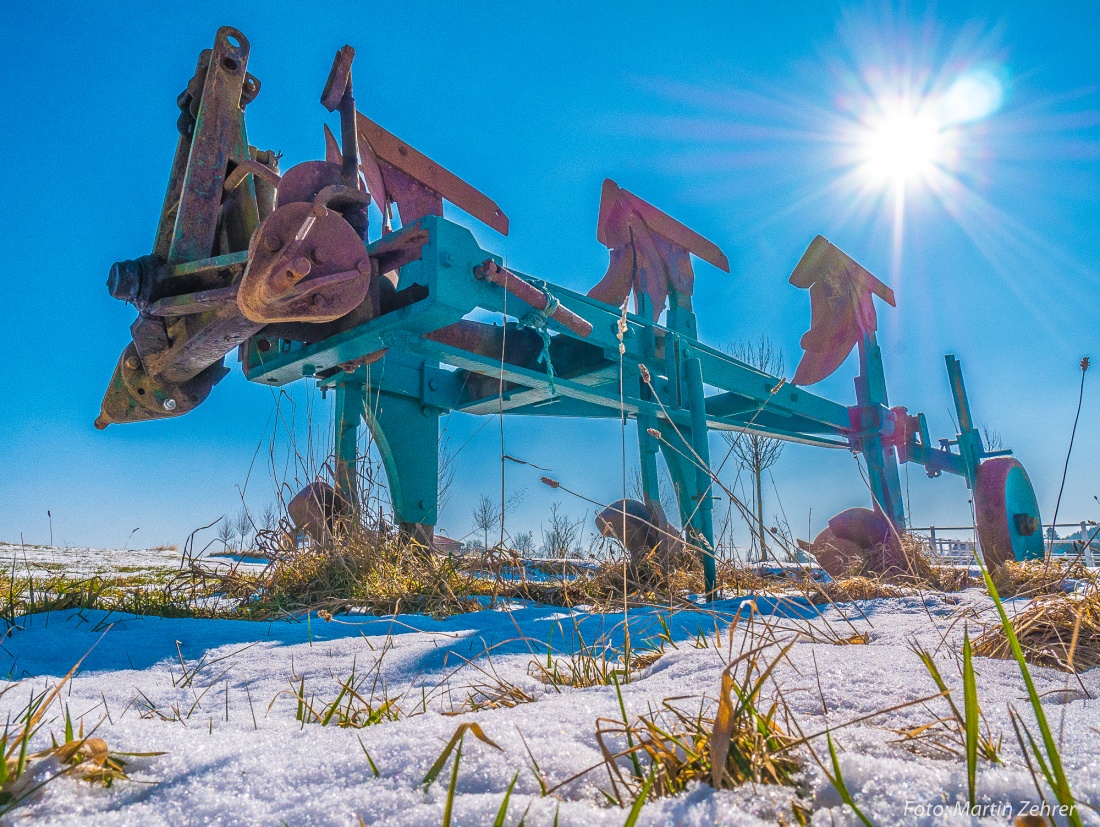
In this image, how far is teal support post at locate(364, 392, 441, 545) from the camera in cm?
408

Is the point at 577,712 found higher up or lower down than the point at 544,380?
lower down

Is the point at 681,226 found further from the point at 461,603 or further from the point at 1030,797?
the point at 1030,797

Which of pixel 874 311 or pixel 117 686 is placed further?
pixel 874 311

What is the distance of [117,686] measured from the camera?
1.36 meters

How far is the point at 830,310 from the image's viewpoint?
263 inches

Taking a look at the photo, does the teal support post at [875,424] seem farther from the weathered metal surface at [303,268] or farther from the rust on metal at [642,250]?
the weathered metal surface at [303,268]

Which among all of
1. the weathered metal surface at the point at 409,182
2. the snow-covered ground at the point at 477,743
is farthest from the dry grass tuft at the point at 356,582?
the weathered metal surface at the point at 409,182

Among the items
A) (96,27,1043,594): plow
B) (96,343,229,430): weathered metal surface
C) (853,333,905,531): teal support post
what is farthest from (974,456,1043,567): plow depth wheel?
(96,343,229,430): weathered metal surface

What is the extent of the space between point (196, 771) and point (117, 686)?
81 centimetres

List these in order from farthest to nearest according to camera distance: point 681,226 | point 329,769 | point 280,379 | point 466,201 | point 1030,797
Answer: point 681,226 → point 466,201 → point 280,379 → point 329,769 → point 1030,797

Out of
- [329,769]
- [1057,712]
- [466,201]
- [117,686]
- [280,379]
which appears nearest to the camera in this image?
[329,769]

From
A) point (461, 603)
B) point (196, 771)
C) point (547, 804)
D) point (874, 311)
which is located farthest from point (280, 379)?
point (874, 311)

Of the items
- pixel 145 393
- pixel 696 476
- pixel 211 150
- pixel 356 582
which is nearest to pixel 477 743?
pixel 356 582

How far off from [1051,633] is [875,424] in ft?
17.3
